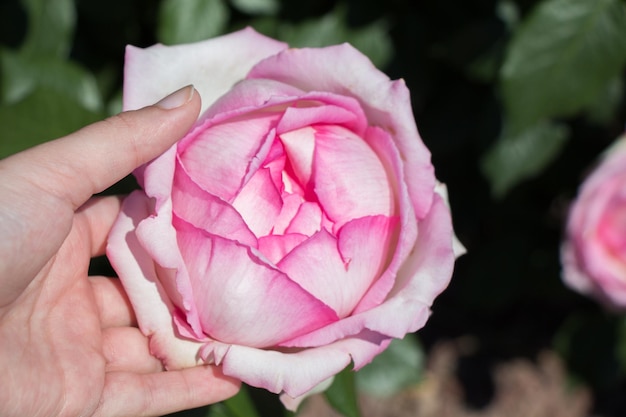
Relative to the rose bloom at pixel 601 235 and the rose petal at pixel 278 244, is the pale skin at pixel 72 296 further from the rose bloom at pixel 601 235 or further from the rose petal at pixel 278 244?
the rose bloom at pixel 601 235

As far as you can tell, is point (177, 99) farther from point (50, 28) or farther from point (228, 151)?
point (50, 28)

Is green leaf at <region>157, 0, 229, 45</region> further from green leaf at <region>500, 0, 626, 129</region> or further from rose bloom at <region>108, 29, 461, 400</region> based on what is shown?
green leaf at <region>500, 0, 626, 129</region>

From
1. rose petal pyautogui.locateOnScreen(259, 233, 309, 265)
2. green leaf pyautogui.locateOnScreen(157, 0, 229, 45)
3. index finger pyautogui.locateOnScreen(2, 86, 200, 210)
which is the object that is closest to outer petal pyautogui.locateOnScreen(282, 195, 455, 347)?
rose petal pyautogui.locateOnScreen(259, 233, 309, 265)

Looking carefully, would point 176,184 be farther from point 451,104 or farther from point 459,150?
point 459,150

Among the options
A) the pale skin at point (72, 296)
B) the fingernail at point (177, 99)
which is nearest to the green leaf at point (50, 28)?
the pale skin at point (72, 296)

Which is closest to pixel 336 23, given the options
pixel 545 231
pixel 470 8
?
pixel 470 8

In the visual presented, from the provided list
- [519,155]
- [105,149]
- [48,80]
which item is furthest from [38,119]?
[519,155]
